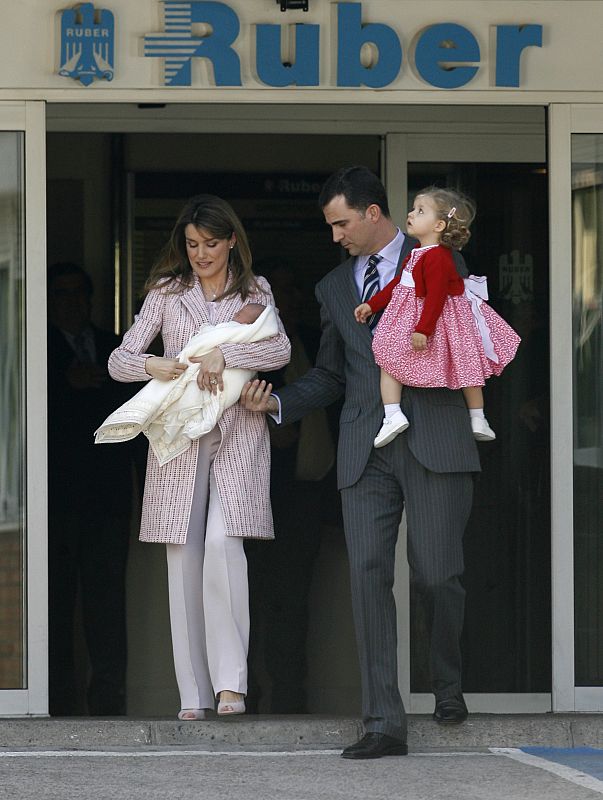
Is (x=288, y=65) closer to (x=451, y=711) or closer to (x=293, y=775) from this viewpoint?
(x=451, y=711)

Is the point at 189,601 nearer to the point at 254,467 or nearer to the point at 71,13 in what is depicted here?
the point at 254,467

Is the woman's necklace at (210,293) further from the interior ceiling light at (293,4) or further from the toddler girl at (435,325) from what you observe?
the interior ceiling light at (293,4)

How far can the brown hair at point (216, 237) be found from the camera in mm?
6523

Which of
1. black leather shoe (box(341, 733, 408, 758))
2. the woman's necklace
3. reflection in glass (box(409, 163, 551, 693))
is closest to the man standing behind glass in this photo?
reflection in glass (box(409, 163, 551, 693))

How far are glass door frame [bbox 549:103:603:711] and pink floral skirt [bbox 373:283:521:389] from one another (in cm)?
79

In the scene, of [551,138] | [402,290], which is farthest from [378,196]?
[551,138]

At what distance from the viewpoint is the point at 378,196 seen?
6355 mm

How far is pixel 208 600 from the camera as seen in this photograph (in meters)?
6.45

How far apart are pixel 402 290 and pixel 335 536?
8.60 ft

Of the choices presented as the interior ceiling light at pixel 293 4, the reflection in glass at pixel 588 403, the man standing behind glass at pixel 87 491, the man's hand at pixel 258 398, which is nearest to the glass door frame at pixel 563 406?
the reflection in glass at pixel 588 403

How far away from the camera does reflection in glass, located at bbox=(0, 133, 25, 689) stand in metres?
6.68

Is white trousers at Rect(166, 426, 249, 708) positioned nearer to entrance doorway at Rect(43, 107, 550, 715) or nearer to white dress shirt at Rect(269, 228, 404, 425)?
white dress shirt at Rect(269, 228, 404, 425)

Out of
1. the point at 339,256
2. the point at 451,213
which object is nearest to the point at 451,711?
the point at 451,213

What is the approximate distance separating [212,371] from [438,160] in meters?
1.88
